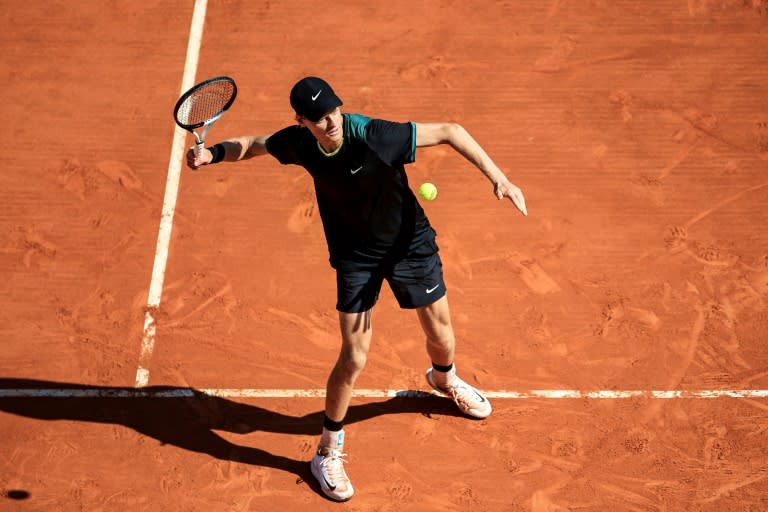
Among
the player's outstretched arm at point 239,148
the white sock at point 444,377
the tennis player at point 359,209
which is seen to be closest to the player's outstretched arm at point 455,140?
the tennis player at point 359,209

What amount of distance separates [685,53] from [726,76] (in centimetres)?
Result: 48

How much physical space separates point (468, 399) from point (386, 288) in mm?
1286

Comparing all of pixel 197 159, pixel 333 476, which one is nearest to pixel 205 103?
pixel 197 159

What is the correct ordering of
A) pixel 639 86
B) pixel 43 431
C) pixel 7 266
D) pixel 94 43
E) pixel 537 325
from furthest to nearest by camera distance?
1. pixel 94 43
2. pixel 639 86
3. pixel 7 266
4. pixel 537 325
5. pixel 43 431

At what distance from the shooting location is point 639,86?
785cm

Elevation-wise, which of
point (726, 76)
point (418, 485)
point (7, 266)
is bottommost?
point (418, 485)

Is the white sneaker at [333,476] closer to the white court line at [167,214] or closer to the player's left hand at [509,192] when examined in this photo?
the white court line at [167,214]

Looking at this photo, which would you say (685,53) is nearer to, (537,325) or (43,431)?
(537,325)

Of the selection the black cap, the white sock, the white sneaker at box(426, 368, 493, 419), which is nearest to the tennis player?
the black cap

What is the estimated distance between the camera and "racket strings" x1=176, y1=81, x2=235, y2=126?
5.10 meters

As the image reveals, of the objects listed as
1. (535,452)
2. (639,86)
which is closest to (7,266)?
(535,452)

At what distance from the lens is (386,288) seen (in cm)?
659

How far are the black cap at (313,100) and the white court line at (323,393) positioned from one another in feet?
7.94

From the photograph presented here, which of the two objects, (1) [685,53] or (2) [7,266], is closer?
Result: (2) [7,266]
